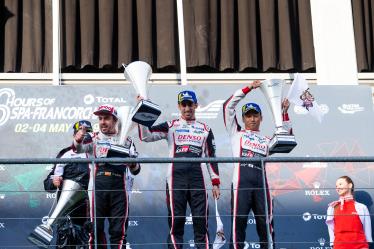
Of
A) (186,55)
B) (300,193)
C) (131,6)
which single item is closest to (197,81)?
(186,55)

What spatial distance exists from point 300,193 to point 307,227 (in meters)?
0.34

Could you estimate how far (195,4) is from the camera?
9.79 metres

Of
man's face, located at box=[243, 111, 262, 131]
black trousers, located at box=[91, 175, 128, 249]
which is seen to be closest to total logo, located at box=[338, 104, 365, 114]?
man's face, located at box=[243, 111, 262, 131]

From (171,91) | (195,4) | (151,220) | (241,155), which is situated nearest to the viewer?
(241,155)

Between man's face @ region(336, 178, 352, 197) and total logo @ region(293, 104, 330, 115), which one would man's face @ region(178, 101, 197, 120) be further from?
total logo @ region(293, 104, 330, 115)

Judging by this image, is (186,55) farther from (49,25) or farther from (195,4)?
(49,25)

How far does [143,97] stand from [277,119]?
3.52 ft

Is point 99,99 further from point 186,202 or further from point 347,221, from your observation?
point 347,221

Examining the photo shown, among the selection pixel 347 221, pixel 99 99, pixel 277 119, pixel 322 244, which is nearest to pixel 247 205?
pixel 277 119

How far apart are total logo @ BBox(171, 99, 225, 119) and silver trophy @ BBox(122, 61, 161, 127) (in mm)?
1370

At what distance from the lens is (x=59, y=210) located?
732cm

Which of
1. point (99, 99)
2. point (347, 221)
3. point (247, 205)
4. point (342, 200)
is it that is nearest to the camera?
point (247, 205)

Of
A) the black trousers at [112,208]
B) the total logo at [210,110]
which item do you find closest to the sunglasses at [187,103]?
the black trousers at [112,208]

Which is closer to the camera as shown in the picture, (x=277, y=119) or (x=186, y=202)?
(x=186, y=202)
